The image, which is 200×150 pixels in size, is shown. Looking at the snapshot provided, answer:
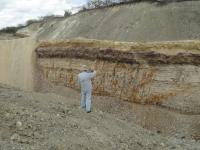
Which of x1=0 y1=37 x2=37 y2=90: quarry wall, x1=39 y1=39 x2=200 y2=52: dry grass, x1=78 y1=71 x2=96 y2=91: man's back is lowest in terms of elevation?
x1=0 y1=37 x2=37 y2=90: quarry wall

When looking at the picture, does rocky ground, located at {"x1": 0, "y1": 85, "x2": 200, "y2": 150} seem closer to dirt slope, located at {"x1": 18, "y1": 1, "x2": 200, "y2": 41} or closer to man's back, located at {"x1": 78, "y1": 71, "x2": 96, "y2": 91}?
man's back, located at {"x1": 78, "y1": 71, "x2": 96, "y2": 91}

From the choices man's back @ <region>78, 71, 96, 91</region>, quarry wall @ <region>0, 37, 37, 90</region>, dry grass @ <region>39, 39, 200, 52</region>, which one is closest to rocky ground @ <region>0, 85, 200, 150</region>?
man's back @ <region>78, 71, 96, 91</region>

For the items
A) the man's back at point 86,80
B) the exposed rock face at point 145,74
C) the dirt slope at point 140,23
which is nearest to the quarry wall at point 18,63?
the exposed rock face at point 145,74

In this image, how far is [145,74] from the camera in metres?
22.0

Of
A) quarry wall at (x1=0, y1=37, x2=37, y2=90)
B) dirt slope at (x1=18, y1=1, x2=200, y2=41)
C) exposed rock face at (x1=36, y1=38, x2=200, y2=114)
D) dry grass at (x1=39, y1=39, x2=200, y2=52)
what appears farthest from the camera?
dirt slope at (x1=18, y1=1, x2=200, y2=41)

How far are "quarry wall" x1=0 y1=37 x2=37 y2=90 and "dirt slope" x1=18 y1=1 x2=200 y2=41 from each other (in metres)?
4.76

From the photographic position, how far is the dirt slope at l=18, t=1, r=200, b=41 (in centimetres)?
2973

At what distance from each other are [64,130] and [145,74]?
7.90m

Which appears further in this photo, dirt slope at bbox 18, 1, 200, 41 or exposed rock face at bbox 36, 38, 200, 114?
dirt slope at bbox 18, 1, 200, 41

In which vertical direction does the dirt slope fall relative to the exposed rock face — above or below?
above

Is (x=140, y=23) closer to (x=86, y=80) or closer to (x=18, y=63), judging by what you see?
(x=18, y=63)

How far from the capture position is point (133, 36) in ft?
101

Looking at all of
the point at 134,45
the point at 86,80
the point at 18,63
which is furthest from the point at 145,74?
the point at 18,63

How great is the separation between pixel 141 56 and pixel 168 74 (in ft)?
4.88
